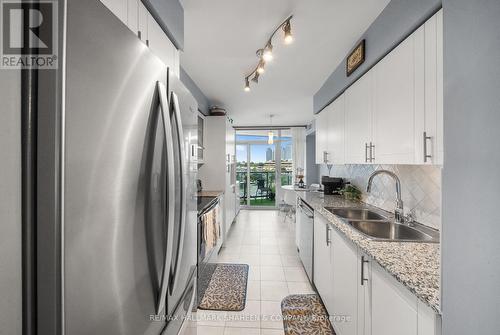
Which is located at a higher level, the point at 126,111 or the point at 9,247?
the point at 126,111

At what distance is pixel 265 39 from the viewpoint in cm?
204

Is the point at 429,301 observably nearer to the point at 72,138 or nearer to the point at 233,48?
the point at 72,138

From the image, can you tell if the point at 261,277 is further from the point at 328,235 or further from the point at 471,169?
the point at 471,169

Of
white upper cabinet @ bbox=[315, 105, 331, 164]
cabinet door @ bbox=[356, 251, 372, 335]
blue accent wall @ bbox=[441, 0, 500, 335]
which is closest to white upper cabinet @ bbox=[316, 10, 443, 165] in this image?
blue accent wall @ bbox=[441, 0, 500, 335]

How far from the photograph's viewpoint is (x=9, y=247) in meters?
0.38

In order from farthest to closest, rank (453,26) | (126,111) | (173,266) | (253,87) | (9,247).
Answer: (253,87)
(173,266)
(453,26)
(126,111)
(9,247)

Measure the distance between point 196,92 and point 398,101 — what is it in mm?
2666

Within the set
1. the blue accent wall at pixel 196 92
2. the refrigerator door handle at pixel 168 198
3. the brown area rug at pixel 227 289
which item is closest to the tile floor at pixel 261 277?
the brown area rug at pixel 227 289

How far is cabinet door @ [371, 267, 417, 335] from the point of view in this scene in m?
0.90

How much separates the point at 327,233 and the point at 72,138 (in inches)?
75.0

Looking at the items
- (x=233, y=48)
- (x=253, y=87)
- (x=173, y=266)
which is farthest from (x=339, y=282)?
(x=253, y=87)

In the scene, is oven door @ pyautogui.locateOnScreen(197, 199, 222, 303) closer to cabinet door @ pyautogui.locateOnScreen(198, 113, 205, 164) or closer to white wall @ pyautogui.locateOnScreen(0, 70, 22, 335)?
cabinet door @ pyautogui.locateOnScreen(198, 113, 205, 164)

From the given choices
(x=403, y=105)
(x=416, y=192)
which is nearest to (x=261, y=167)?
(x=416, y=192)

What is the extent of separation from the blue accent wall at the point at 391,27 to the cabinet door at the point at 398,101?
0.05 metres
